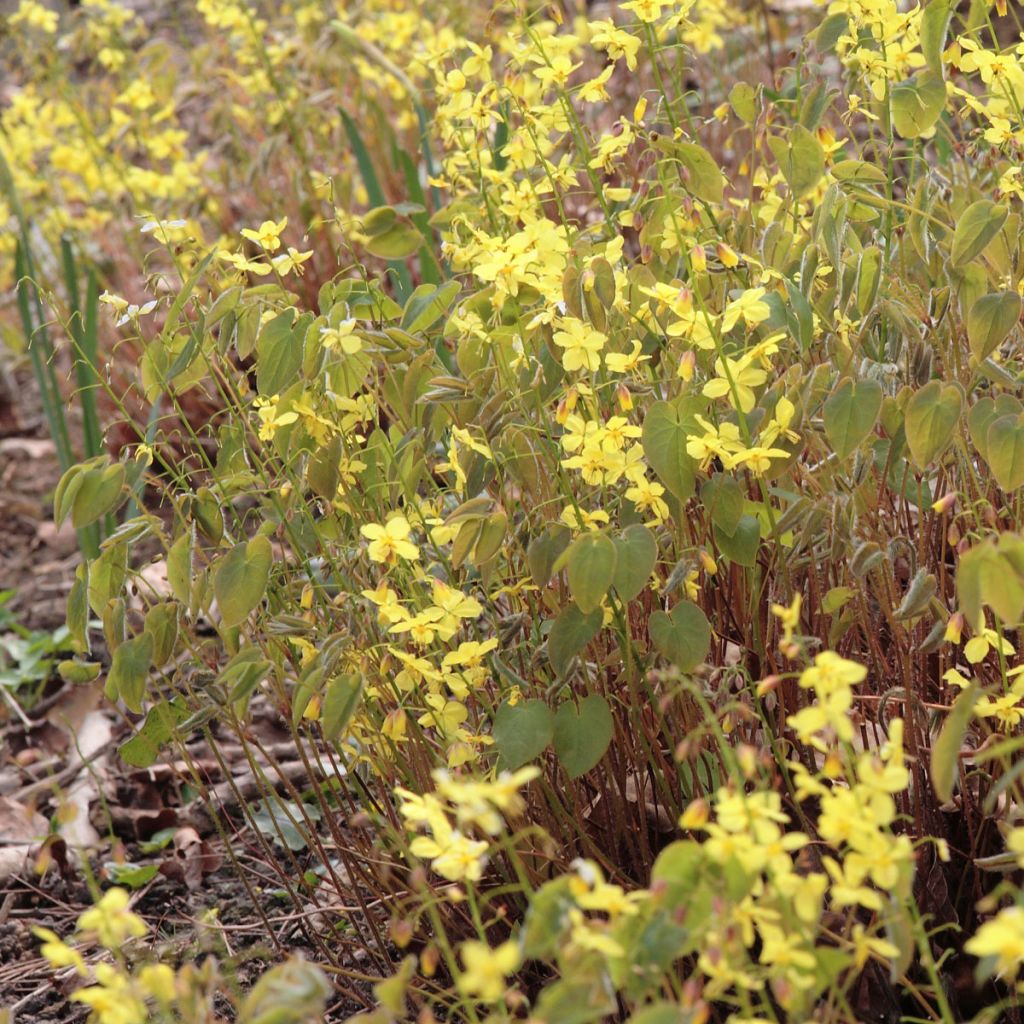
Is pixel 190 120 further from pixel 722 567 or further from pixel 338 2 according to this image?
pixel 722 567

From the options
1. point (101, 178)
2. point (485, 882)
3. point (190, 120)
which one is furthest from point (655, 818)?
point (190, 120)

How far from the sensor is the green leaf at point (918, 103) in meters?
1.44

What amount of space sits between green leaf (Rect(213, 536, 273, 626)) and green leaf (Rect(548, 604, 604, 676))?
0.95ft

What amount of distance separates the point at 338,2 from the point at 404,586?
2.83 m

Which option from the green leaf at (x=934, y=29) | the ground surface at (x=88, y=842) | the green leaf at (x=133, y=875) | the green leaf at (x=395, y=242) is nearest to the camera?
the green leaf at (x=934, y=29)

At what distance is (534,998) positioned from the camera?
155 cm

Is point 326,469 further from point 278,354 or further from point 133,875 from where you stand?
point 133,875

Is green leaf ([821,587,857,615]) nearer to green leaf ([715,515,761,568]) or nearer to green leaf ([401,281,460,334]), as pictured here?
green leaf ([715,515,761,568])

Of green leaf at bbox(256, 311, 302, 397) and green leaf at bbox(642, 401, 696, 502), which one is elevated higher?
green leaf at bbox(256, 311, 302, 397)

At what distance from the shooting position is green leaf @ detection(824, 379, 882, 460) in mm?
1256

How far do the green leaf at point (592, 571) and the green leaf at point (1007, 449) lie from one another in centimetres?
35

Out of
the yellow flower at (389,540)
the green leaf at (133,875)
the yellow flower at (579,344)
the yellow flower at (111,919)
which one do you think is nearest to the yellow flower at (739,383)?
the yellow flower at (579,344)

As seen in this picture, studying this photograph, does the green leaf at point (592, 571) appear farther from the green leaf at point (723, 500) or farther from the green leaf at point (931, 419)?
the green leaf at point (931, 419)

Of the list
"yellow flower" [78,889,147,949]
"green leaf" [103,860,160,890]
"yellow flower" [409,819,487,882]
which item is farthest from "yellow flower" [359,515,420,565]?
"green leaf" [103,860,160,890]
